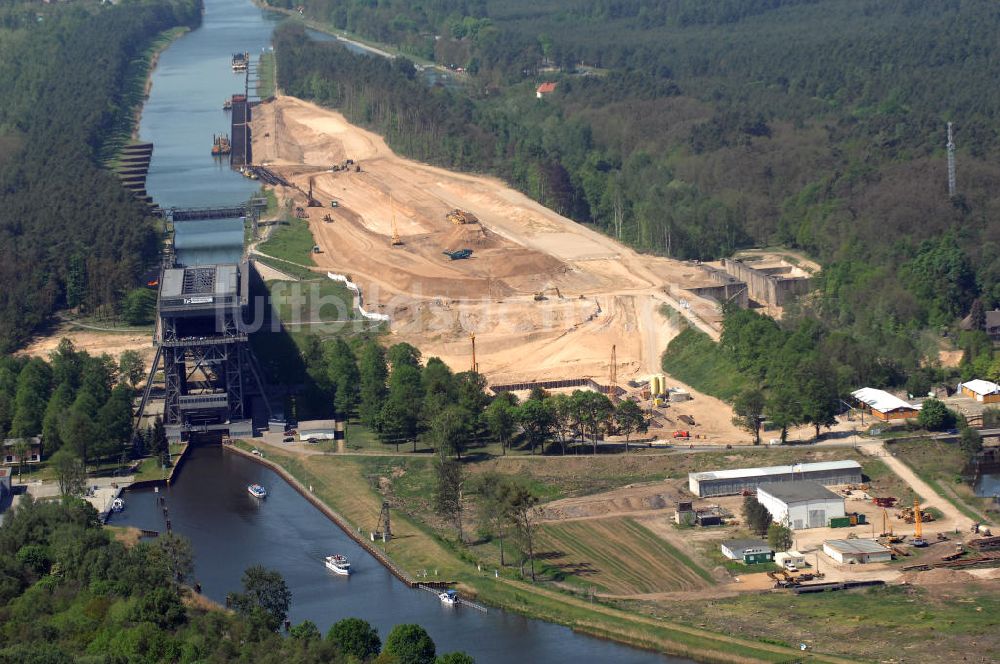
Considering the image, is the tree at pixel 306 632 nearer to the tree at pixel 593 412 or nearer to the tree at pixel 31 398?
the tree at pixel 593 412

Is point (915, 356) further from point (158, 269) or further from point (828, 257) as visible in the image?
point (158, 269)

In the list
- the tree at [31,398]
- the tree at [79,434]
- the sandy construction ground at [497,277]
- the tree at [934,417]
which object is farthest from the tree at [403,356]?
the tree at [934,417]

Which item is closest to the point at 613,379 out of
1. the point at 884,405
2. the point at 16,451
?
the point at 884,405

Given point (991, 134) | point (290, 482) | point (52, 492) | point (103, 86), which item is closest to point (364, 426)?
point (290, 482)

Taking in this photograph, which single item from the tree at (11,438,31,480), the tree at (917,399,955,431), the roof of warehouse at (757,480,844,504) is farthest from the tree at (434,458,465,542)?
the tree at (917,399,955,431)

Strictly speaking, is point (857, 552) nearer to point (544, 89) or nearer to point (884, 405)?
point (884, 405)
